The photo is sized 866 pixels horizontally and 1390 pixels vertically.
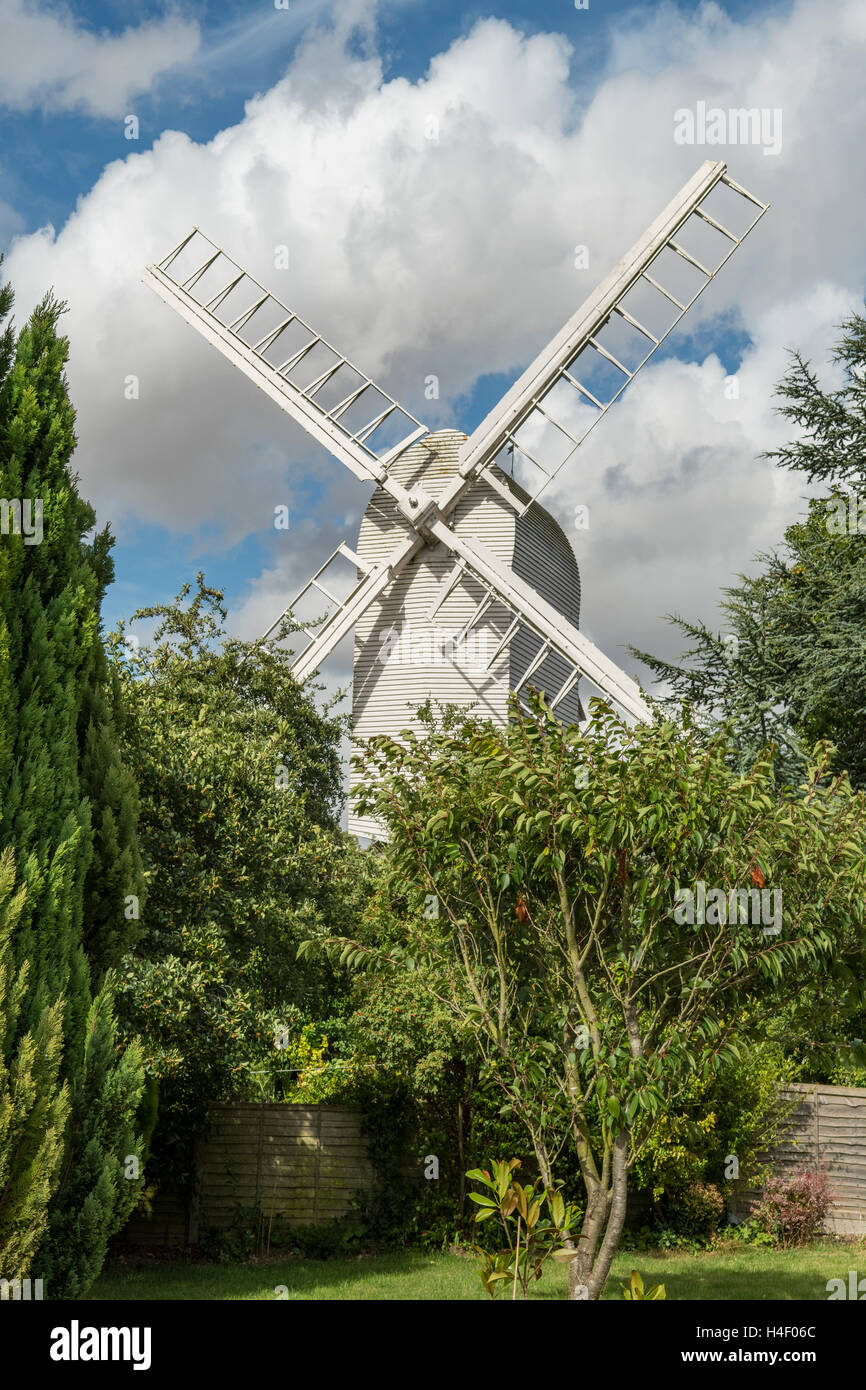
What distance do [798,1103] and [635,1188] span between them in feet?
7.17

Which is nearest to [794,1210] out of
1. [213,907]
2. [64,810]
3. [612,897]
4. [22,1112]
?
[213,907]

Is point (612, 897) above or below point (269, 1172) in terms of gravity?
above

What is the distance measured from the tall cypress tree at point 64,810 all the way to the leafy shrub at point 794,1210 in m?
9.06

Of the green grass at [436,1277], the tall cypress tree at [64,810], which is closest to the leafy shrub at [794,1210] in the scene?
the green grass at [436,1277]

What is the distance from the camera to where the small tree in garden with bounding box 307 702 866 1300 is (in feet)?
19.2

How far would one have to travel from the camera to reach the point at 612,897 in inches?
253

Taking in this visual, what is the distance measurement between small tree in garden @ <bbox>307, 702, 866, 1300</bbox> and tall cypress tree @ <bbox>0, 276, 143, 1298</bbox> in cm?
153

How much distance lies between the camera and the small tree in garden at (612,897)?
5.87 m

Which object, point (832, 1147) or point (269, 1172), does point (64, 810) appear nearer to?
point (269, 1172)

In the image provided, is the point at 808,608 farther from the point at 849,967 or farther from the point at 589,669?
the point at 849,967

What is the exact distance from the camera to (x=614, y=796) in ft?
19.0

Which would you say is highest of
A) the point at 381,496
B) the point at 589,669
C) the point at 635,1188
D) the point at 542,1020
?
the point at 381,496

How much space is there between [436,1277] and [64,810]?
23.6 ft

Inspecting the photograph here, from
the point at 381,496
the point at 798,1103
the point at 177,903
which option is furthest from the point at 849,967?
the point at 381,496
